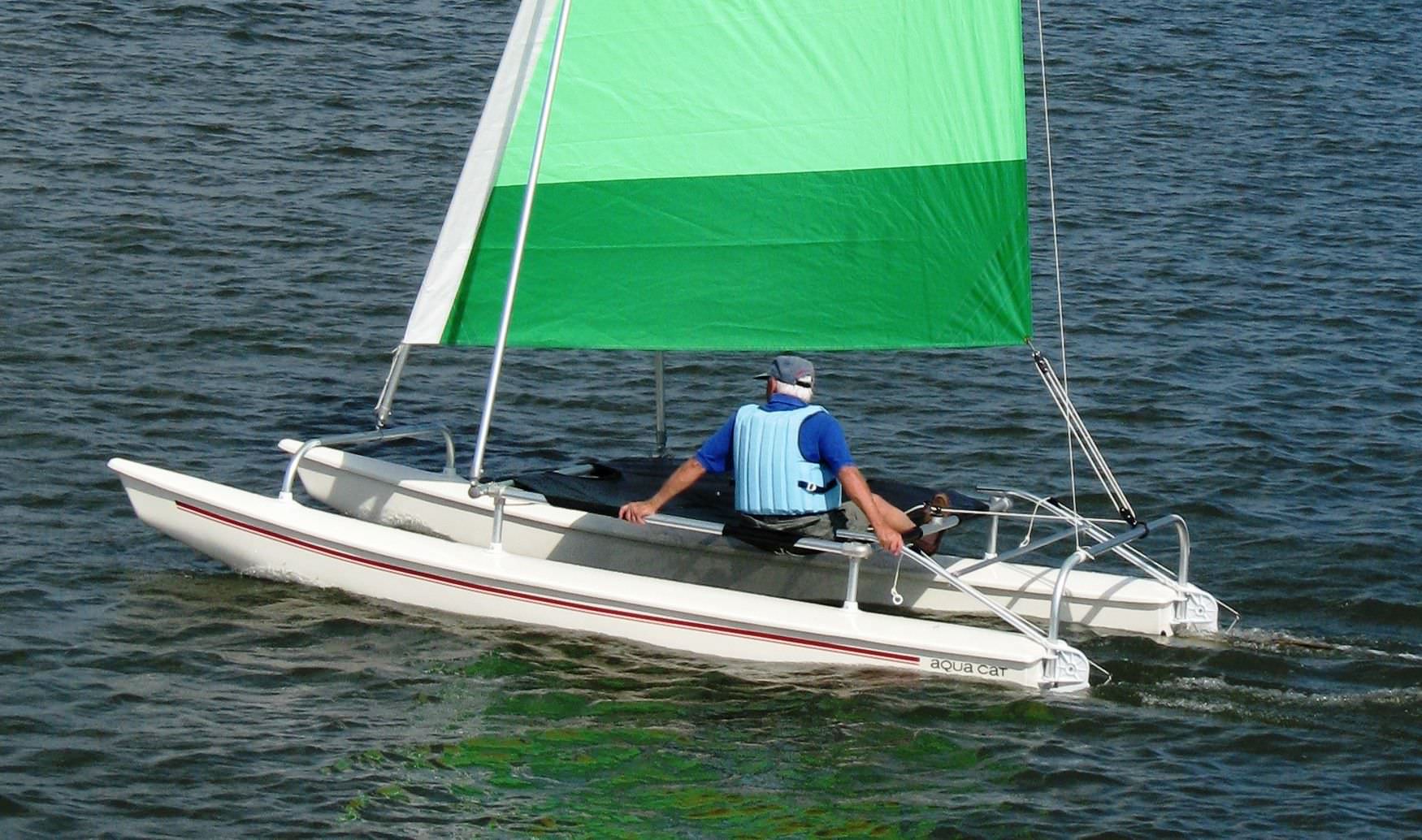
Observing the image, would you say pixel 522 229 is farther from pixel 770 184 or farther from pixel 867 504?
pixel 867 504

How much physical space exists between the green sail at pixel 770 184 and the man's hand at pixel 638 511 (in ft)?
2.68

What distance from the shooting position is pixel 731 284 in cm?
827

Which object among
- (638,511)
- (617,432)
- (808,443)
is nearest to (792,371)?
(808,443)

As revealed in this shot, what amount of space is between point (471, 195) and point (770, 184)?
1.35m

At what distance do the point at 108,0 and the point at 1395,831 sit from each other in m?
14.9

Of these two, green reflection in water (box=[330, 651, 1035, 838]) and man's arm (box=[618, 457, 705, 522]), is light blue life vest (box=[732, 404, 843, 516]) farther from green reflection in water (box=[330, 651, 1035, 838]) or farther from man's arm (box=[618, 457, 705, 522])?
green reflection in water (box=[330, 651, 1035, 838])

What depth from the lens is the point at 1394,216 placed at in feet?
48.3

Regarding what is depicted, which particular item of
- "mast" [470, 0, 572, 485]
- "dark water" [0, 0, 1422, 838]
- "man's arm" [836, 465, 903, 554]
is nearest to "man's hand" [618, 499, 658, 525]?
"dark water" [0, 0, 1422, 838]

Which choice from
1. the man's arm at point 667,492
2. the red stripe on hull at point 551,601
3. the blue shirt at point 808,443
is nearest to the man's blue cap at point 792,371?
the blue shirt at point 808,443

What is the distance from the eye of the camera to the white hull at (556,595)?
7.60 metres

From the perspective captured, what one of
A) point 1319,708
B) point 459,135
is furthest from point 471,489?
point 459,135

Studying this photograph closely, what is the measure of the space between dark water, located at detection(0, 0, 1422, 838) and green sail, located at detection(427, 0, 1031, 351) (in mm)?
1473

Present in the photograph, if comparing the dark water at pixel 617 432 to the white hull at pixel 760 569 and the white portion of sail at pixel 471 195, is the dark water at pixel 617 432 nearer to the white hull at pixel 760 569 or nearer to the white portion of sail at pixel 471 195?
the white hull at pixel 760 569

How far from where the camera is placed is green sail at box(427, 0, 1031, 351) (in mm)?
7973
